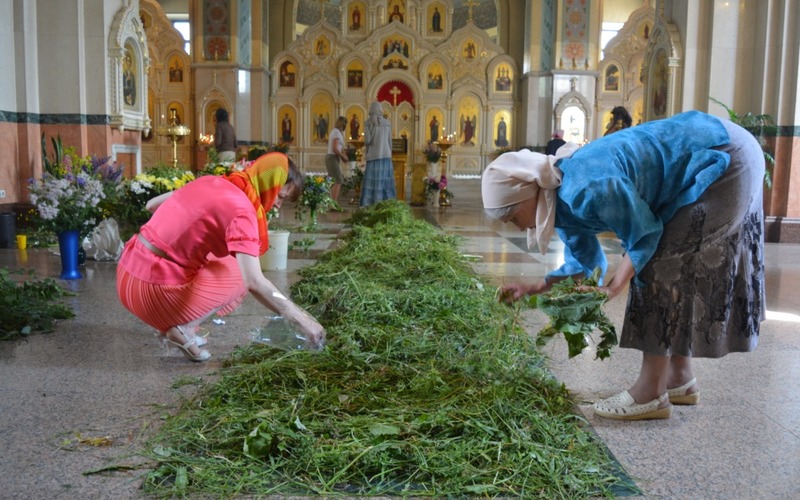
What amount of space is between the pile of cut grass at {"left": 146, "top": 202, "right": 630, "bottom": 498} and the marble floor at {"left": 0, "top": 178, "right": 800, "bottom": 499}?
0.16 m

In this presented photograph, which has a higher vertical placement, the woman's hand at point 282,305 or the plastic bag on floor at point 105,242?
the woman's hand at point 282,305

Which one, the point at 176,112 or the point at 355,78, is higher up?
the point at 355,78

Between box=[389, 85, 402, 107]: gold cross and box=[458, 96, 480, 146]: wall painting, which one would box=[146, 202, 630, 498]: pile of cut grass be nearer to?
box=[458, 96, 480, 146]: wall painting

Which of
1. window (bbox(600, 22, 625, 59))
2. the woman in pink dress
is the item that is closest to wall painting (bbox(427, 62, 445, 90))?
window (bbox(600, 22, 625, 59))

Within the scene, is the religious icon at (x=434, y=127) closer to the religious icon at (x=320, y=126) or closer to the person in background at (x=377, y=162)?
the religious icon at (x=320, y=126)

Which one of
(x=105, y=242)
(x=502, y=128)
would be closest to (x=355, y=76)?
(x=502, y=128)

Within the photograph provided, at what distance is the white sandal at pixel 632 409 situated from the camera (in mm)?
3045

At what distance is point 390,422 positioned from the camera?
276 cm

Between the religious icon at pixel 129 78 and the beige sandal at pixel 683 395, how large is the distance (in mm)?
9596

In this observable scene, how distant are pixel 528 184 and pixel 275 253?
403 cm

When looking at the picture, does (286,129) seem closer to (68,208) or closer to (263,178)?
(68,208)

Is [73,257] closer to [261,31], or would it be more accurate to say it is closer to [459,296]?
[459,296]

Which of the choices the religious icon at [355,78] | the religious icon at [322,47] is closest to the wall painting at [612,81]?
the religious icon at [355,78]

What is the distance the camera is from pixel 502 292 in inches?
126
